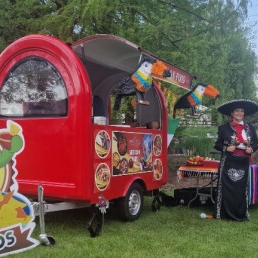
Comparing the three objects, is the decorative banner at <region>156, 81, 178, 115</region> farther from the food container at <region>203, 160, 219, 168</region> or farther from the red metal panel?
the red metal panel

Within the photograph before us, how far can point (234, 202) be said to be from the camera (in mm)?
6641

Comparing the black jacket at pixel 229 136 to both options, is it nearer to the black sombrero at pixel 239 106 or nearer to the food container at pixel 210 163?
the black sombrero at pixel 239 106

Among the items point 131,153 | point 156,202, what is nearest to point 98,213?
point 131,153

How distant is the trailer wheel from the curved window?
67.2 inches

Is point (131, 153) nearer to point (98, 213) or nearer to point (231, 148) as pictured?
point (98, 213)

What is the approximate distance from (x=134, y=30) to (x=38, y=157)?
13.3 feet

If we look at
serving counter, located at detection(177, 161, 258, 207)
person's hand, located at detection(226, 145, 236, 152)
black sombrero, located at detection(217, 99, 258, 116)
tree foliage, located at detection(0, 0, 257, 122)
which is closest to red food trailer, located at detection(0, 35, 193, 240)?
black sombrero, located at detection(217, 99, 258, 116)

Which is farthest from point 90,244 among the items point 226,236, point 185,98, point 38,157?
point 185,98

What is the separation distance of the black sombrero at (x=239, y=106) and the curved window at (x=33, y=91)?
2798mm

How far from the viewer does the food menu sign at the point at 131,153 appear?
583 centimetres

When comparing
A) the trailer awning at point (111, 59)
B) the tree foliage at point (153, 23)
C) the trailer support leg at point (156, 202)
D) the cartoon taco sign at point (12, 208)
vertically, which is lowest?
the trailer support leg at point (156, 202)

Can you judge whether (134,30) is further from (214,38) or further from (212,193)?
(212,193)

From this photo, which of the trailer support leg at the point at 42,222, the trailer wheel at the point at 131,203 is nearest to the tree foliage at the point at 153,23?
the trailer wheel at the point at 131,203

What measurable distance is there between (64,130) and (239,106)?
298 cm
